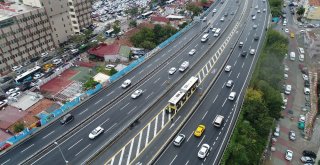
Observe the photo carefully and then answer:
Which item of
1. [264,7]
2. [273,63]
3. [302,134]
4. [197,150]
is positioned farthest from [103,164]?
[264,7]

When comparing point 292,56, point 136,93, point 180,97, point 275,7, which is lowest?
point 292,56

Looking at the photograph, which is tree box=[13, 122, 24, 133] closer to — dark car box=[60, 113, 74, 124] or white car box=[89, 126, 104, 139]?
dark car box=[60, 113, 74, 124]

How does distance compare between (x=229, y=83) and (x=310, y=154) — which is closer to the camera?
(x=310, y=154)

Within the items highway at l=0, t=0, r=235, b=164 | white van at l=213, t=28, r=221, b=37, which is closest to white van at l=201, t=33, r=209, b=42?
white van at l=213, t=28, r=221, b=37

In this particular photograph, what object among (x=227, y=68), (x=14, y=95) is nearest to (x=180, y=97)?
(x=227, y=68)

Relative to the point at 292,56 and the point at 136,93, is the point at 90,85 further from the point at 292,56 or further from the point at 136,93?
the point at 292,56

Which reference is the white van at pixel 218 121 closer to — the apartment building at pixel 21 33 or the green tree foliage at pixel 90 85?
the green tree foliage at pixel 90 85
